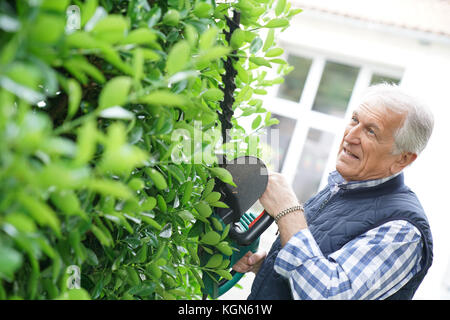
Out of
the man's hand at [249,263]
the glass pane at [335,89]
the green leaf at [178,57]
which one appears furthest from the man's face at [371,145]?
the glass pane at [335,89]

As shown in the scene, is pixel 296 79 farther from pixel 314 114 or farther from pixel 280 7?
pixel 280 7

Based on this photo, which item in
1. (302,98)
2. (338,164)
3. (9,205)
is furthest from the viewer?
Answer: (302,98)

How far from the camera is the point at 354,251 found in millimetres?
1092

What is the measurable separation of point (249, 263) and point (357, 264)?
375 millimetres

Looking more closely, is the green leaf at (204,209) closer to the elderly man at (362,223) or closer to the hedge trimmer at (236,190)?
the hedge trimmer at (236,190)

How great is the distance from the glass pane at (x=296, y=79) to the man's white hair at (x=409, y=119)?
4.90 metres

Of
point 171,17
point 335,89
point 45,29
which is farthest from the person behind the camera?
point 335,89

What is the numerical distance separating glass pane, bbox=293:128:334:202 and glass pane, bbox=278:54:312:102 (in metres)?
0.69

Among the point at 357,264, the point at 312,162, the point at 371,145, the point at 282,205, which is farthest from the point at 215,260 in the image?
the point at 312,162

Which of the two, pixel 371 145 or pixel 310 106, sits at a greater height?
pixel 310 106

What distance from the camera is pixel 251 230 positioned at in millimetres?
1052

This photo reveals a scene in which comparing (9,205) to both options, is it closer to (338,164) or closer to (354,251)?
(354,251)
